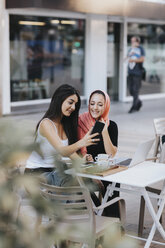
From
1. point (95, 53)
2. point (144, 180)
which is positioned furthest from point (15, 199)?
point (95, 53)

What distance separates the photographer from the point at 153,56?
17422mm

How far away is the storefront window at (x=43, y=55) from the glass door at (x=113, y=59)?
1.14m

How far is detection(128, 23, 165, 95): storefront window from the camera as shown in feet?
55.5

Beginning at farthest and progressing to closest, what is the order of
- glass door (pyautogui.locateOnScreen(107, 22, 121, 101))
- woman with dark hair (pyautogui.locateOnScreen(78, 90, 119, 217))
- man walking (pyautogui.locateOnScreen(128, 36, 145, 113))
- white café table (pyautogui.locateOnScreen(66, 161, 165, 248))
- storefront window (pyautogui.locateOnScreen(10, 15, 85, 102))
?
glass door (pyautogui.locateOnScreen(107, 22, 121, 101))
man walking (pyautogui.locateOnScreen(128, 36, 145, 113))
storefront window (pyautogui.locateOnScreen(10, 15, 85, 102))
woman with dark hair (pyautogui.locateOnScreen(78, 90, 119, 217))
white café table (pyautogui.locateOnScreen(66, 161, 165, 248))

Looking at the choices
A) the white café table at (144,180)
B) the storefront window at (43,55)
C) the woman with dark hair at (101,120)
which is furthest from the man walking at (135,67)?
the white café table at (144,180)

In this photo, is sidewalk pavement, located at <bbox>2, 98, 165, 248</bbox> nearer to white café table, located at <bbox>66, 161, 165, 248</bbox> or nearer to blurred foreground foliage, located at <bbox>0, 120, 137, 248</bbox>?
white café table, located at <bbox>66, 161, 165, 248</bbox>

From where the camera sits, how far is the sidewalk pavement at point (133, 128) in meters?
5.25

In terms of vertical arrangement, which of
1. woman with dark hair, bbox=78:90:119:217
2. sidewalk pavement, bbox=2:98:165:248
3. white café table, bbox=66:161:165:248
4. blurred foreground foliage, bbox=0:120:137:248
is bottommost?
sidewalk pavement, bbox=2:98:165:248

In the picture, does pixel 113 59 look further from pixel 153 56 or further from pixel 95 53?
pixel 153 56

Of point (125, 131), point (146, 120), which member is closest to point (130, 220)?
point (125, 131)

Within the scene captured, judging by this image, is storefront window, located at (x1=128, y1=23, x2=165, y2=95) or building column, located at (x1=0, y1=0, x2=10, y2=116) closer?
building column, located at (x1=0, y1=0, x2=10, y2=116)

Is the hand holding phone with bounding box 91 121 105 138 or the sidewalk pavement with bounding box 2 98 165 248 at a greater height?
the hand holding phone with bounding box 91 121 105 138

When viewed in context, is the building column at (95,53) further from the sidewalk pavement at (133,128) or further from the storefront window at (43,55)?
the sidewalk pavement at (133,128)

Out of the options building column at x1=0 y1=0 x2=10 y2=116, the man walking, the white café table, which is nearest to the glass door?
the man walking
